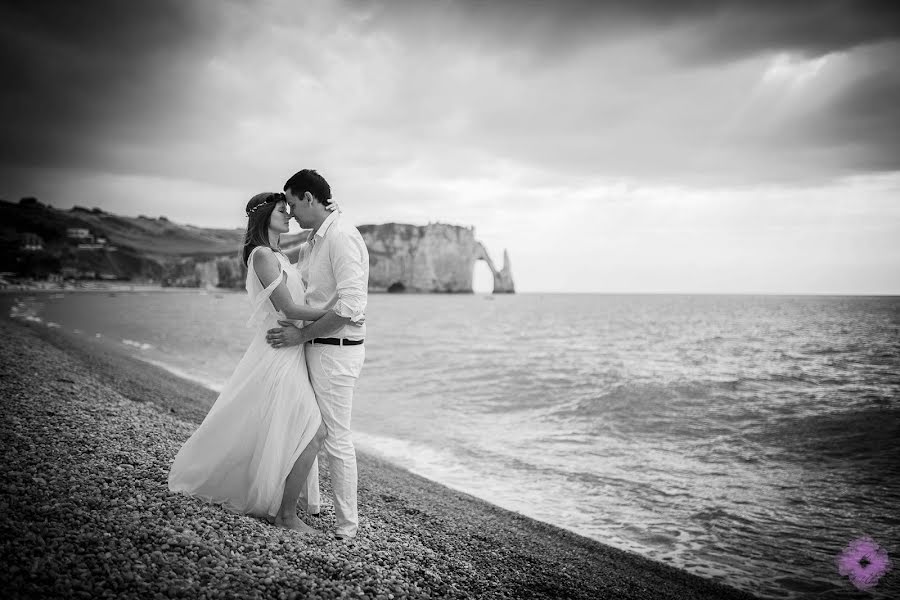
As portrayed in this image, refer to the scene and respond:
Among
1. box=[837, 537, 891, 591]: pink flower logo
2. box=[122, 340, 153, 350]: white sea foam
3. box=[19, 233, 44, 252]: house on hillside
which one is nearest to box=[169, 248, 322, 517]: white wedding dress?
box=[837, 537, 891, 591]: pink flower logo

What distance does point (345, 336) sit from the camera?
4.20m

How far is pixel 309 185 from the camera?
4281mm

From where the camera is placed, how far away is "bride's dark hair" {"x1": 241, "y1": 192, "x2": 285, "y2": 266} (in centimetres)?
440

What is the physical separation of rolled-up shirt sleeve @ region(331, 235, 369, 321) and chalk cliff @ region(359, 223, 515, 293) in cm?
14053

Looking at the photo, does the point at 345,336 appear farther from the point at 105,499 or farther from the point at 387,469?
the point at 387,469

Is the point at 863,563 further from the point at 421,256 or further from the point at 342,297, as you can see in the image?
the point at 421,256

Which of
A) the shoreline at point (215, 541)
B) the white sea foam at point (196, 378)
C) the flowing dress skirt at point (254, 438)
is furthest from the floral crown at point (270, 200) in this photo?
the white sea foam at point (196, 378)

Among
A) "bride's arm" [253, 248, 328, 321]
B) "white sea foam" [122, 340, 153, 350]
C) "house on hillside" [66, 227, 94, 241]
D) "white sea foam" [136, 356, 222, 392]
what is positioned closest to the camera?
"bride's arm" [253, 248, 328, 321]

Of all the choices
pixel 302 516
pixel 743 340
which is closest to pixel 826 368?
pixel 743 340

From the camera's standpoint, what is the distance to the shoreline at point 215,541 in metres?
3.11

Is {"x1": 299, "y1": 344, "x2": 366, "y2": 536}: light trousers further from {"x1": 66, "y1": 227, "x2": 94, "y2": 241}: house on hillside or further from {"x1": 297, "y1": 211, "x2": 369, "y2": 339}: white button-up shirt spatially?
{"x1": 66, "y1": 227, "x2": 94, "y2": 241}: house on hillside

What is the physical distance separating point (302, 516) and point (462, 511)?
308 cm

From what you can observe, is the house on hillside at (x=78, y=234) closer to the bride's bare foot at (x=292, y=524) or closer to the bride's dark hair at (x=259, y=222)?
the bride's dark hair at (x=259, y=222)

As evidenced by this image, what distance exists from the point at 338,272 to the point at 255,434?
5.33ft
